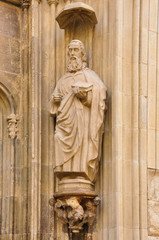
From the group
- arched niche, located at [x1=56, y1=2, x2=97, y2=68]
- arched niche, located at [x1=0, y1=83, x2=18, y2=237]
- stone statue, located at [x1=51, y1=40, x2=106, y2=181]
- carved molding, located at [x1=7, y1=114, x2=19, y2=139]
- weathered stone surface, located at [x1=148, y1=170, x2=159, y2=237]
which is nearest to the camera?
stone statue, located at [x1=51, y1=40, x2=106, y2=181]

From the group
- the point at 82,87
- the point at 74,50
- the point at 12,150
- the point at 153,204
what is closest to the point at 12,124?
the point at 12,150

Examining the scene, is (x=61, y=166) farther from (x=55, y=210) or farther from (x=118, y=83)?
(x=118, y=83)

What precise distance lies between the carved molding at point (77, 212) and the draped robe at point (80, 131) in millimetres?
348

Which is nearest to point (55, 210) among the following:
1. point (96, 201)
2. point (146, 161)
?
point (96, 201)

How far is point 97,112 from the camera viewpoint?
10.6m

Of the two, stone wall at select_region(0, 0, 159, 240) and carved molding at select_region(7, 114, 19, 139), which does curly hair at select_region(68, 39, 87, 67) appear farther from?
carved molding at select_region(7, 114, 19, 139)

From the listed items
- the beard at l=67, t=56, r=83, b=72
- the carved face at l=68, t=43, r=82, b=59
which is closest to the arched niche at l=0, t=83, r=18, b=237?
the beard at l=67, t=56, r=83, b=72

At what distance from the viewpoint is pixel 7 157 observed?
11117mm

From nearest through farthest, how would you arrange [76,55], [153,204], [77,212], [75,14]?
[77,212]
[153,204]
[76,55]
[75,14]

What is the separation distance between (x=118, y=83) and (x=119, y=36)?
0.66m

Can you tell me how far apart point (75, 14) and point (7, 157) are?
7.28 ft

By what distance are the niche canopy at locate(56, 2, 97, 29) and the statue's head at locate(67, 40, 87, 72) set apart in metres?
0.41

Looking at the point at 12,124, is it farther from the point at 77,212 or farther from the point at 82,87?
the point at 77,212

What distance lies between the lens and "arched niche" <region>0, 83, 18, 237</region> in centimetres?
1084
